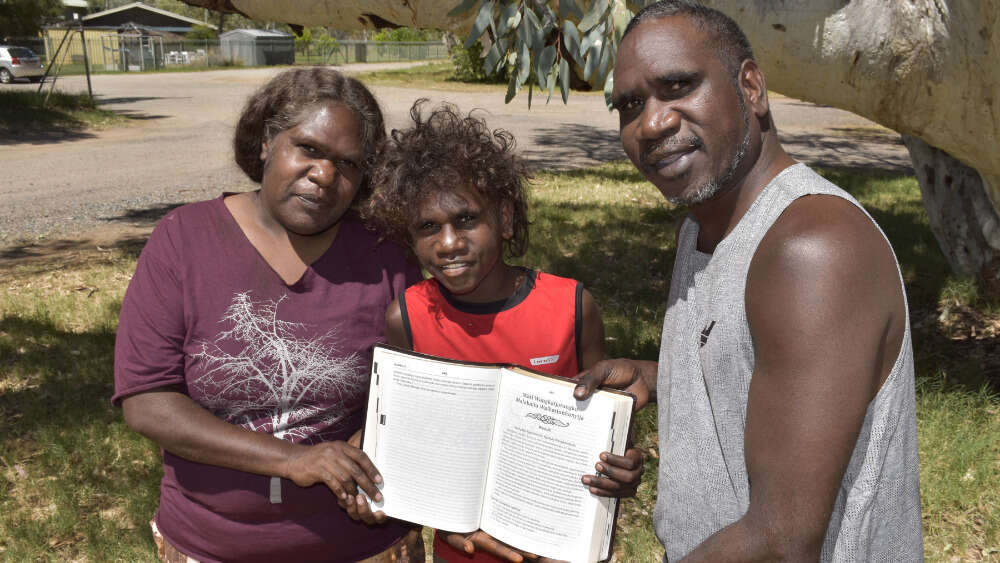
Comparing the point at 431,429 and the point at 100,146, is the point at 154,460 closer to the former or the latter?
the point at 431,429

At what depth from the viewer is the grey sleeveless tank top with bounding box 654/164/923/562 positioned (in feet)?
4.63

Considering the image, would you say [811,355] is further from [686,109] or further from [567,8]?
[567,8]

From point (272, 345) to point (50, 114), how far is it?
18.2 m

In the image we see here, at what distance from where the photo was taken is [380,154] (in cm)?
235

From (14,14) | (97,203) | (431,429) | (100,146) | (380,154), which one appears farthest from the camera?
(14,14)

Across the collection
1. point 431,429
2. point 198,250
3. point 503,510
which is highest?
point 198,250

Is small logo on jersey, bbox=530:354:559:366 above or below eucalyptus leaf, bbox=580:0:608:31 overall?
below

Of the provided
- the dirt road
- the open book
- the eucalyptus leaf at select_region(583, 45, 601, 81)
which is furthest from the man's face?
the dirt road

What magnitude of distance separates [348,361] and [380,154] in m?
0.61

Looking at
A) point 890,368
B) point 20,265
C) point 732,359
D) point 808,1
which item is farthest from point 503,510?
point 20,265

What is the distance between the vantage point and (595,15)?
3256mm

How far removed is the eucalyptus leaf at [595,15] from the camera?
326cm

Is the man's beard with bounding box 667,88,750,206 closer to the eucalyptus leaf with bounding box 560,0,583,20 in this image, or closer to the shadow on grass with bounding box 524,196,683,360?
the eucalyptus leaf with bounding box 560,0,583,20

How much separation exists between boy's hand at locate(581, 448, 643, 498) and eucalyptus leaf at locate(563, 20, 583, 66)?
2.10 metres
